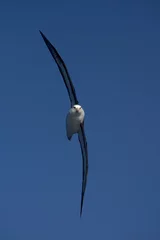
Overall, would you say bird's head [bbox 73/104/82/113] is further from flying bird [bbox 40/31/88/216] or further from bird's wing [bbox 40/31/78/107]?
bird's wing [bbox 40/31/78/107]

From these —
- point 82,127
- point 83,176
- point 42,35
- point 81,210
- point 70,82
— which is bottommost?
point 81,210

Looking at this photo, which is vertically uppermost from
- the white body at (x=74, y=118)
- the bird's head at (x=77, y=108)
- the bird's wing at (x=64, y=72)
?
the bird's wing at (x=64, y=72)

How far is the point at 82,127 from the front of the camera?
29469mm

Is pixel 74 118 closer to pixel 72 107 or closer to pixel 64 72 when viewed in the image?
pixel 72 107

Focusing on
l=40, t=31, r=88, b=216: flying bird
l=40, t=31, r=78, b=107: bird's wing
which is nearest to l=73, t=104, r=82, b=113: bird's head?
l=40, t=31, r=88, b=216: flying bird

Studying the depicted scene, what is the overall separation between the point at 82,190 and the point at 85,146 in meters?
2.71

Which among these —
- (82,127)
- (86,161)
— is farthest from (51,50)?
(86,161)

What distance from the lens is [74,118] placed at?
27484mm

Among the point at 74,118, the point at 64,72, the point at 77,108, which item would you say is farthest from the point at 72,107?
the point at 64,72

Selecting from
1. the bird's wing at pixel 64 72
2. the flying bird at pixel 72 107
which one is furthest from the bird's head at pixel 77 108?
the bird's wing at pixel 64 72

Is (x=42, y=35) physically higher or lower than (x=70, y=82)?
higher

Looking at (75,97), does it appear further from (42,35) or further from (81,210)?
(81,210)

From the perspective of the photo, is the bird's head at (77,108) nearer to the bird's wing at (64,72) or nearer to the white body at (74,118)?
the white body at (74,118)

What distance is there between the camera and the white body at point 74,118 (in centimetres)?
2736
